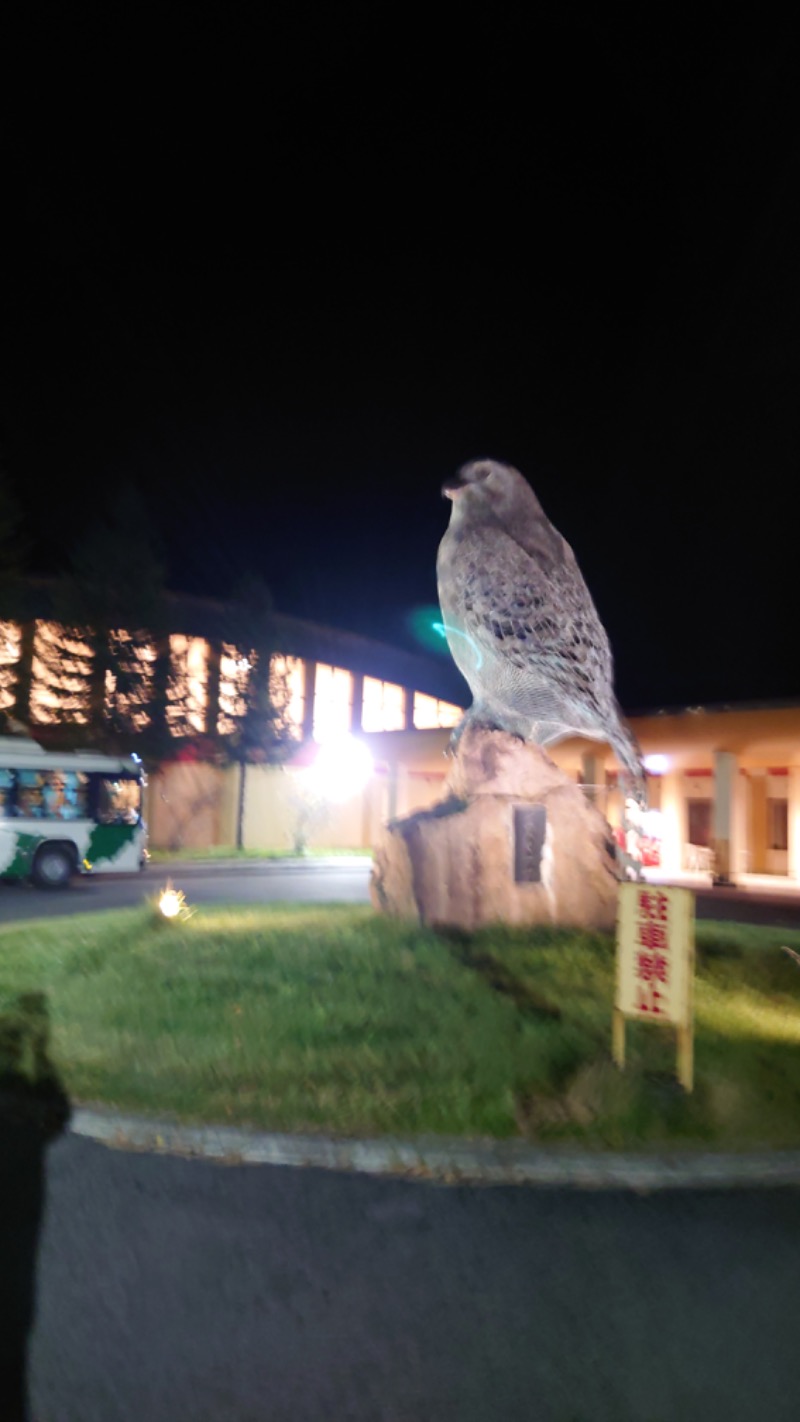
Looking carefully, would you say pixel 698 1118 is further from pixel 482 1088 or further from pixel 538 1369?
pixel 538 1369

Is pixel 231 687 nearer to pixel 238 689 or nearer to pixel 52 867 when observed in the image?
pixel 238 689

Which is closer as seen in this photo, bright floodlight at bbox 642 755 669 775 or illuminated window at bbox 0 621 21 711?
bright floodlight at bbox 642 755 669 775

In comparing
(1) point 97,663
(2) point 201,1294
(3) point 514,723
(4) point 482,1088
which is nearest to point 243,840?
(1) point 97,663

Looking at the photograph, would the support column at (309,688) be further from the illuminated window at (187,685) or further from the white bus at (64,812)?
the white bus at (64,812)

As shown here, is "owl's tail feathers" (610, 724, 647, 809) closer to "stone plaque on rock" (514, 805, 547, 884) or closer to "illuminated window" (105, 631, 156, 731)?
"stone plaque on rock" (514, 805, 547, 884)

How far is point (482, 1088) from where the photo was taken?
6.71 m

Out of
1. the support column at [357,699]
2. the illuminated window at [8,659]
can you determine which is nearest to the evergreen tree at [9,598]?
the illuminated window at [8,659]

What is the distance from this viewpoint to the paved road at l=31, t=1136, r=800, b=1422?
3594mm

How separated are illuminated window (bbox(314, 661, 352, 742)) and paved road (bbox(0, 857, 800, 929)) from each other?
1163 centimetres

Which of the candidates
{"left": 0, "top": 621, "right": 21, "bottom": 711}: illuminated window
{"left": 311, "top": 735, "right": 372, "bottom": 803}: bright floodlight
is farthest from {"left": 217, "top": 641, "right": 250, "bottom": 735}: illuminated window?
{"left": 0, "top": 621, "right": 21, "bottom": 711}: illuminated window

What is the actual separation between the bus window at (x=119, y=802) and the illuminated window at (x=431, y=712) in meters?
23.7

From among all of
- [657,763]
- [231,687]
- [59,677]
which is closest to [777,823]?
[657,763]

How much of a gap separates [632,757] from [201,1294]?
8.50 m

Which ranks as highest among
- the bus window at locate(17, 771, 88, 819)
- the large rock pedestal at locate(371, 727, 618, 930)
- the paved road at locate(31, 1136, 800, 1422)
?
the bus window at locate(17, 771, 88, 819)
